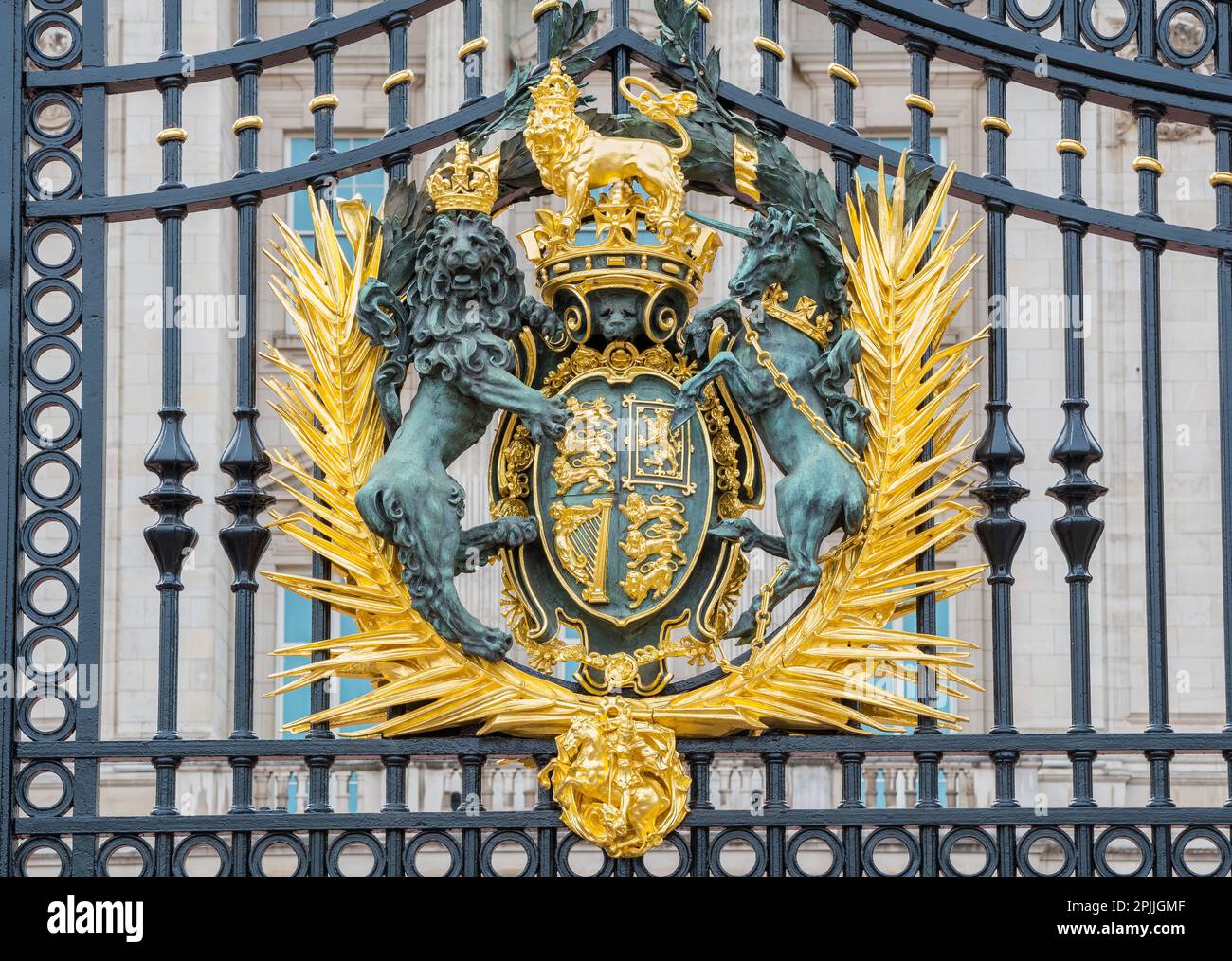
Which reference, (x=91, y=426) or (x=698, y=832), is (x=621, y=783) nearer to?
(x=698, y=832)

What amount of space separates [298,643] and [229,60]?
11843mm

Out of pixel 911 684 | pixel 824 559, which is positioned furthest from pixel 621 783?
pixel 911 684

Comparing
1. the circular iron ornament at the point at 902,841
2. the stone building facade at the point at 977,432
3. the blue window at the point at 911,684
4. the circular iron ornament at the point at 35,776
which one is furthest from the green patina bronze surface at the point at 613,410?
the stone building facade at the point at 977,432

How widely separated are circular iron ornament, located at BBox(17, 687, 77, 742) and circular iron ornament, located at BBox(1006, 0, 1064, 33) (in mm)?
4910

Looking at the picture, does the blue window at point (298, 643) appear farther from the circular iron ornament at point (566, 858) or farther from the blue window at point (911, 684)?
the circular iron ornament at point (566, 858)

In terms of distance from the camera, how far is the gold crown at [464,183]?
37.6ft

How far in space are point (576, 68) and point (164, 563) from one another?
273 centimetres

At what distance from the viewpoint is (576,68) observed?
11.7 metres

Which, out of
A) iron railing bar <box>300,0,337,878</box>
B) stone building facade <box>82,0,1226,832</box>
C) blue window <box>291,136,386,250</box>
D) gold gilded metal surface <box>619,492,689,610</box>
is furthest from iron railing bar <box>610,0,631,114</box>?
blue window <box>291,136,386,250</box>

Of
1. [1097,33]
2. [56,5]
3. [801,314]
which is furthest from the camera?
[56,5]

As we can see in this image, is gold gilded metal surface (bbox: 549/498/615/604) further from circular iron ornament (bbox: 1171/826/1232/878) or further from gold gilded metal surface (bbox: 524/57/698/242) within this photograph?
circular iron ornament (bbox: 1171/826/1232/878)

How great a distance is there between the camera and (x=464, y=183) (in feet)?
37.7

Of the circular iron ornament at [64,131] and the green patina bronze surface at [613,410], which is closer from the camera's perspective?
the green patina bronze surface at [613,410]

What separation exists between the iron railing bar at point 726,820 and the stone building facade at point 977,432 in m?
11.2
